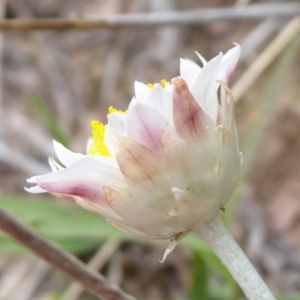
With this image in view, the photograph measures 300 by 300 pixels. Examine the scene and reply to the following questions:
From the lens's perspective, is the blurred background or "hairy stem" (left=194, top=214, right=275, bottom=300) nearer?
"hairy stem" (left=194, top=214, right=275, bottom=300)

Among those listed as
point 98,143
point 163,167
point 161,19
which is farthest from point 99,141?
point 161,19

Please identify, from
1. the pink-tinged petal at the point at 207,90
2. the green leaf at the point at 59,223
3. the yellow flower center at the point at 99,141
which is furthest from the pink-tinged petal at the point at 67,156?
the green leaf at the point at 59,223

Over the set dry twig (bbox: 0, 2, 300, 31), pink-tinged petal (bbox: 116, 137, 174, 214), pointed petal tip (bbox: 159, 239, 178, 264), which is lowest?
pointed petal tip (bbox: 159, 239, 178, 264)

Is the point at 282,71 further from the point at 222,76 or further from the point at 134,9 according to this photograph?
the point at 134,9

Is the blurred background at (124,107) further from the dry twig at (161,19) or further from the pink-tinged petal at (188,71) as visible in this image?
the pink-tinged petal at (188,71)

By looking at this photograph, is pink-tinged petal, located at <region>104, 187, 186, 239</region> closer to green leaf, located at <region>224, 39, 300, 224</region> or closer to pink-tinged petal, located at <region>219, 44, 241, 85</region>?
pink-tinged petal, located at <region>219, 44, 241, 85</region>

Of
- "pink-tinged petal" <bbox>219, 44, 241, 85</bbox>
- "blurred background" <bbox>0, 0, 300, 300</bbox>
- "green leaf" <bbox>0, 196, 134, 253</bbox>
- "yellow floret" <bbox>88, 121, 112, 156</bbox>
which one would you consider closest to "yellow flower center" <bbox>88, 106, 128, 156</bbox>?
"yellow floret" <bbox>88, 121, 112, 156</bbox>

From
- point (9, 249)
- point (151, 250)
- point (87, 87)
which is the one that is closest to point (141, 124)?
point (9, 249)
